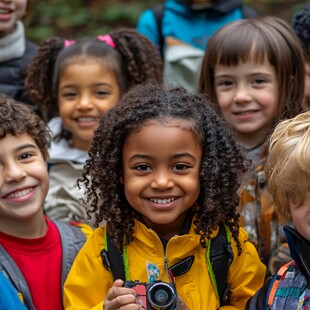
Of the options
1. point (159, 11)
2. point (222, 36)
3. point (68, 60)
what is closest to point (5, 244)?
point (68, 60)

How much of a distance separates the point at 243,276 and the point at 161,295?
615 millimetres

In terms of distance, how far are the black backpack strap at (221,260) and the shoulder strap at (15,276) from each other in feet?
3.18

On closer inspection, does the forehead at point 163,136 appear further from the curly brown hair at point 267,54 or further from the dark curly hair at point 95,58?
the dark curly hair at point 95,58

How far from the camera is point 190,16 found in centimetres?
578

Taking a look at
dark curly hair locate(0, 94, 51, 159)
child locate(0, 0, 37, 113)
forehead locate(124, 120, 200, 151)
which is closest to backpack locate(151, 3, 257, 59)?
child locate(0, 0, 37, 113)

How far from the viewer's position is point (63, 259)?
12.7ft

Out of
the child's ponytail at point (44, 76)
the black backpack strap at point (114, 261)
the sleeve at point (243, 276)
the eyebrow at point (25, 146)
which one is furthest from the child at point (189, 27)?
the black backpack strap at point (114, 261)

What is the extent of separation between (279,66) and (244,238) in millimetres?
1230

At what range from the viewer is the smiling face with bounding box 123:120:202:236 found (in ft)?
11.1

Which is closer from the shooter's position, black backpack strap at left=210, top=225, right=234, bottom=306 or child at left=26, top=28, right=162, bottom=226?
black backpack strap at left=210, top=225, right=234, bottom=306

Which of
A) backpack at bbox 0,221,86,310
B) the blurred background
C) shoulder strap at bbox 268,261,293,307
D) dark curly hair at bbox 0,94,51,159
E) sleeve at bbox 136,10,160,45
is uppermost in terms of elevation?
the blurred background

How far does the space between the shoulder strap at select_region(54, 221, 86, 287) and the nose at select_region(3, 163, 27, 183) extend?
0.43 m

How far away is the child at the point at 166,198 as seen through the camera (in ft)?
11.2

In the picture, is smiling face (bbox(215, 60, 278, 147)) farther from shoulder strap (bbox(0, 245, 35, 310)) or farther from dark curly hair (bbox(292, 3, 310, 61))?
shoulder strap (bbox(0, 245, 35, 310))
